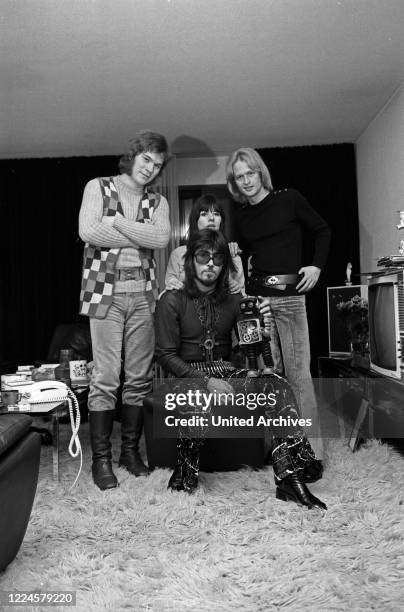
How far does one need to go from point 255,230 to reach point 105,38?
1359 millimetres

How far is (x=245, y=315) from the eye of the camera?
2.22 m

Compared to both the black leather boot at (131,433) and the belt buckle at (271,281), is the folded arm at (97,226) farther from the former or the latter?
the black leather boot at (131,433)

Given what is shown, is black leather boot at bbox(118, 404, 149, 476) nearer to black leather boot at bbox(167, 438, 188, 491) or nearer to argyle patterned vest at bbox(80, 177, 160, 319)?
black leather boot at bbox(167, 438, 188, 491)

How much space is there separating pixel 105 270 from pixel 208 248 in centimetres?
47

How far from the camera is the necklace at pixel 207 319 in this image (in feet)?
7.39

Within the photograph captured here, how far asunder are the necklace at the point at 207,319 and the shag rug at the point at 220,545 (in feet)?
1.87

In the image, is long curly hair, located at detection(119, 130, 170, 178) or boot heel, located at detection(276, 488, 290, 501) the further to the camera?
long curly hair, located at detection(119, 130, 170, 178)

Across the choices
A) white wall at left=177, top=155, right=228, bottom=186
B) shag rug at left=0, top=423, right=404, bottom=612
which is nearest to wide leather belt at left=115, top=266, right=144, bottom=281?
shag rug at left=0, top=423, right=404, bottom=612

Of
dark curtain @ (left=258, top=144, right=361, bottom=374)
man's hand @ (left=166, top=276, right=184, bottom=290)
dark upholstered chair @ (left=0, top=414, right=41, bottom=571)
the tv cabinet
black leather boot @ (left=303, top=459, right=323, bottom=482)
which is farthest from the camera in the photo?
dark curtain @ (left=258, top=144, right=361, bottom=374)

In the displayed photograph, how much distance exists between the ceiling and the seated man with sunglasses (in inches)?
→ 48.7

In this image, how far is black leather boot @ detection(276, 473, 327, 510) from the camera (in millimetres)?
1877

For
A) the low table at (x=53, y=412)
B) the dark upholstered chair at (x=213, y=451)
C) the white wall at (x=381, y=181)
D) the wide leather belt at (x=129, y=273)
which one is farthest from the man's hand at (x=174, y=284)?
the white wall at (x=381, y=181)

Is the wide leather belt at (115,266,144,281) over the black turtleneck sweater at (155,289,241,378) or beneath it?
over

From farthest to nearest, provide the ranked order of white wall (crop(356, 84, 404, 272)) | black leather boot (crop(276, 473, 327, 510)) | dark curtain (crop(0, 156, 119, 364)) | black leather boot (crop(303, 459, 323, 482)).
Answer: dark curtain (crop(0, 156, 119, 364)) → white wall (crop(356, 84, 404, 272)) → black leather boot (crop(303, 459, 323, 482)) → black leather boot (crop(276, 473, 327, 510))
